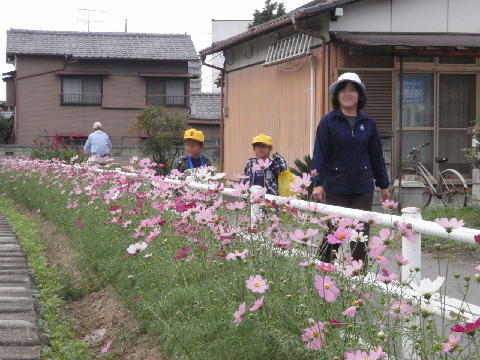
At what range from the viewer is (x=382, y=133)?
14.6 m

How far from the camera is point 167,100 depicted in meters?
40.1

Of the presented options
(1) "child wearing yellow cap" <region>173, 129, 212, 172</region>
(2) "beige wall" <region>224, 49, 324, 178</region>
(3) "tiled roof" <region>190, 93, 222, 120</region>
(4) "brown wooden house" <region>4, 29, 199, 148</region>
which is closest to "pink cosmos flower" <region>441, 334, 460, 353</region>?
(1) "child wearing yellow cap" <region>173, 129, 212, 172</region>

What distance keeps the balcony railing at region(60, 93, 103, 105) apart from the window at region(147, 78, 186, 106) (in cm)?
235

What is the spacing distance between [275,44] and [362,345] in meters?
15.1

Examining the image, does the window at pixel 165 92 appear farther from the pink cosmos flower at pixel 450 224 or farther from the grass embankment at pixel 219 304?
the pink cosmos flower at pixel 450 224

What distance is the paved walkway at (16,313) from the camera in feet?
17.6

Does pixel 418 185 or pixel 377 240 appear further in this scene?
pixel 418 185

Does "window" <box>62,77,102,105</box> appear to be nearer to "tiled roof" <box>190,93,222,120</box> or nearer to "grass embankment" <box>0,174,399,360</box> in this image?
"tiled roof" <box>190,93,222,120</box>

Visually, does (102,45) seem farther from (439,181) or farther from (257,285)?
(257,285)

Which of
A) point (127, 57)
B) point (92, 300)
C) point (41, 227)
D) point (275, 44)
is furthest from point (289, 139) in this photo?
point (127, 57)

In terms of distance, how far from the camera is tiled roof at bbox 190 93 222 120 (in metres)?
41.6

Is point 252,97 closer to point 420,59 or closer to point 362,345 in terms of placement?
point 420,59

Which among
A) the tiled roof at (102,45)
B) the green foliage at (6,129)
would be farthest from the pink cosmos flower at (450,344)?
the green foliage at (6,129)

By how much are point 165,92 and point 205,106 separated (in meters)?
3.30
